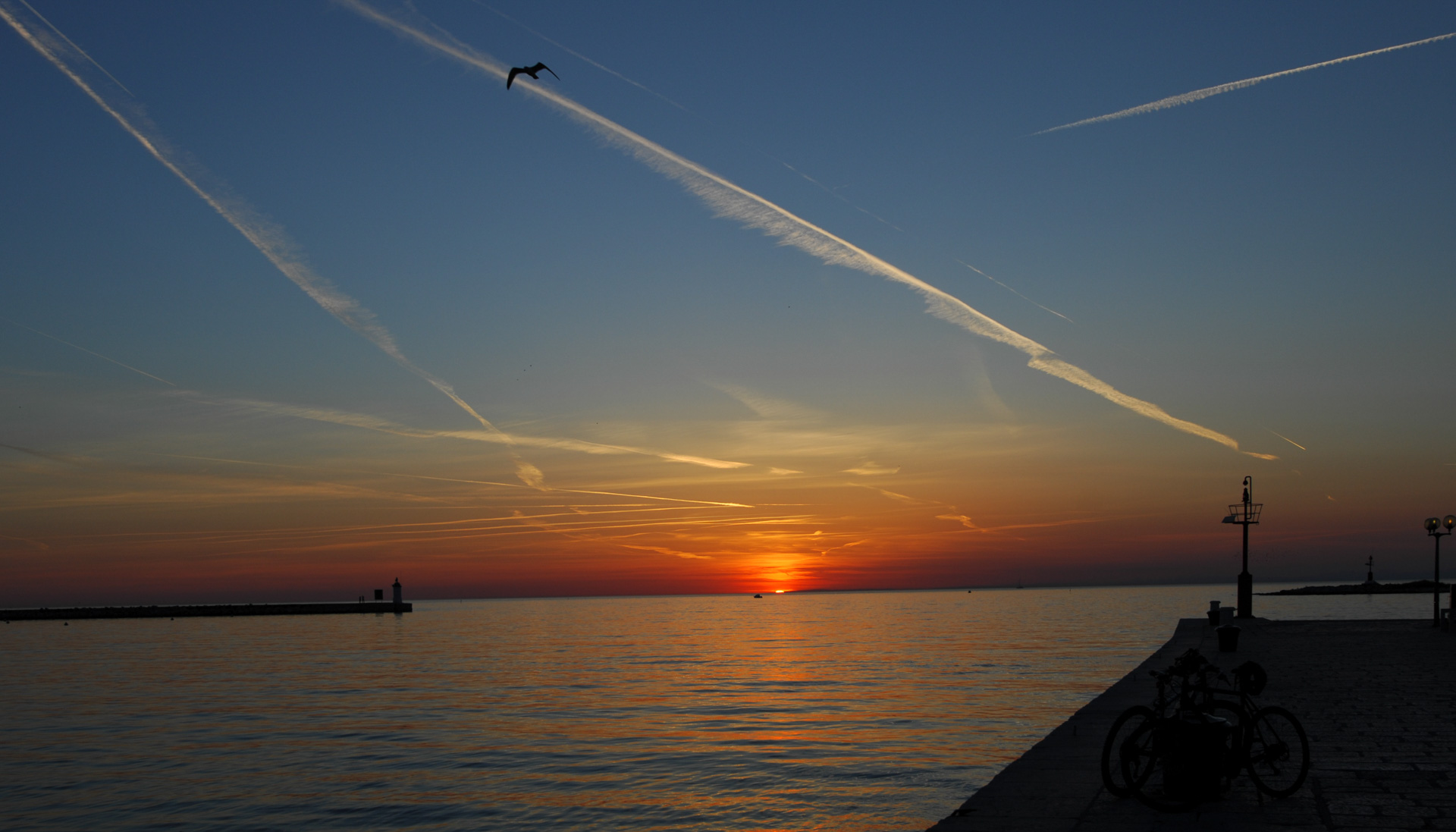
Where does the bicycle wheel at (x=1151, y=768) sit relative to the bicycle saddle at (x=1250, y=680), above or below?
below

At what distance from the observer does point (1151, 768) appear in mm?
11844

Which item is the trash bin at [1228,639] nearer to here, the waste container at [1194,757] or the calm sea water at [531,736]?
the calm sea water at [531,736]

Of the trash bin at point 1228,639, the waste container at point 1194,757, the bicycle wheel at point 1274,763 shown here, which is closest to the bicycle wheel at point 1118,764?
the waste container at point 1194,757

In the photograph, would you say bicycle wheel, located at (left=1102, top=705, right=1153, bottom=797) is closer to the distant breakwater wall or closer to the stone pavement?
the stone pavement

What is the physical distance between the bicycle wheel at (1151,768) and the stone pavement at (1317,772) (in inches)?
5.9

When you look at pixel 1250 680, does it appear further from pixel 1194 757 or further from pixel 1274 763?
pixel 1194 757

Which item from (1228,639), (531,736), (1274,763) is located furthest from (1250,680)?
(1228,639)

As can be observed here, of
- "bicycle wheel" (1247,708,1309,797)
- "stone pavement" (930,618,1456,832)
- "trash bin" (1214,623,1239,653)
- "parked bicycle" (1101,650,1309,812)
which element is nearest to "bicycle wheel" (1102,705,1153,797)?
"parked bicycle" (1101,650,1309,812)

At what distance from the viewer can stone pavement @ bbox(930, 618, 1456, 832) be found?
10.6 metres

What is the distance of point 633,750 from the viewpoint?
23.5m

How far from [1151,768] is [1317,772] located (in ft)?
9.43

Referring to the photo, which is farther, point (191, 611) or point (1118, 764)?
point (191, 611)

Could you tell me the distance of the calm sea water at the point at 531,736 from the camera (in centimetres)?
1766

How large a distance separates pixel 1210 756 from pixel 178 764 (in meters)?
20.8
